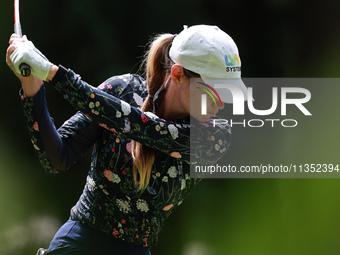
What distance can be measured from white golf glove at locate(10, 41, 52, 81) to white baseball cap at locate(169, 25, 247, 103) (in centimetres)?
40

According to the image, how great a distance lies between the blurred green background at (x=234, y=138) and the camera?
8.99 ft

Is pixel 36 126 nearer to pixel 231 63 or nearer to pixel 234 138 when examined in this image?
pixel 231 63

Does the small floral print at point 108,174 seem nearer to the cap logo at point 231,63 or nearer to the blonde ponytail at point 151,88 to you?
the blonde ponytail at point 151,88

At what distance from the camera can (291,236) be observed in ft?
9.76

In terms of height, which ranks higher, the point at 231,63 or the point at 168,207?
the point at 231,63

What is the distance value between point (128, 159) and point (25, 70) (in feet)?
1.35

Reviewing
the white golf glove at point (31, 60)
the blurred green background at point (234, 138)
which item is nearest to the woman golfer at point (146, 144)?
the white golf glove at point (31, 60)

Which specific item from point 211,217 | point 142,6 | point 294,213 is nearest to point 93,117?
point 142,6

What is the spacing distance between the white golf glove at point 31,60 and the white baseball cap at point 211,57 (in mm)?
397

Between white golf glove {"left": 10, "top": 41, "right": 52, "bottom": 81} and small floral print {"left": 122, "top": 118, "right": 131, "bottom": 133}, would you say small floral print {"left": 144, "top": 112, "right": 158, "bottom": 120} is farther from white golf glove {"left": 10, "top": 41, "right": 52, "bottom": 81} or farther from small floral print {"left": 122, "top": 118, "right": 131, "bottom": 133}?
white golf glove {"left": 10, "top": 41, "right": 52, "bottom": 81}

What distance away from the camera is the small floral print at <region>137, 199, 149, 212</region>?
59.9 inches

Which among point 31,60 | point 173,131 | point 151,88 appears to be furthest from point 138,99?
point 31,60

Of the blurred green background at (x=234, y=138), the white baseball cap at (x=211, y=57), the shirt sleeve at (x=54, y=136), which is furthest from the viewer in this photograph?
the blurred green background at (x=234, y=138)

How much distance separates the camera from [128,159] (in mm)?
1495
